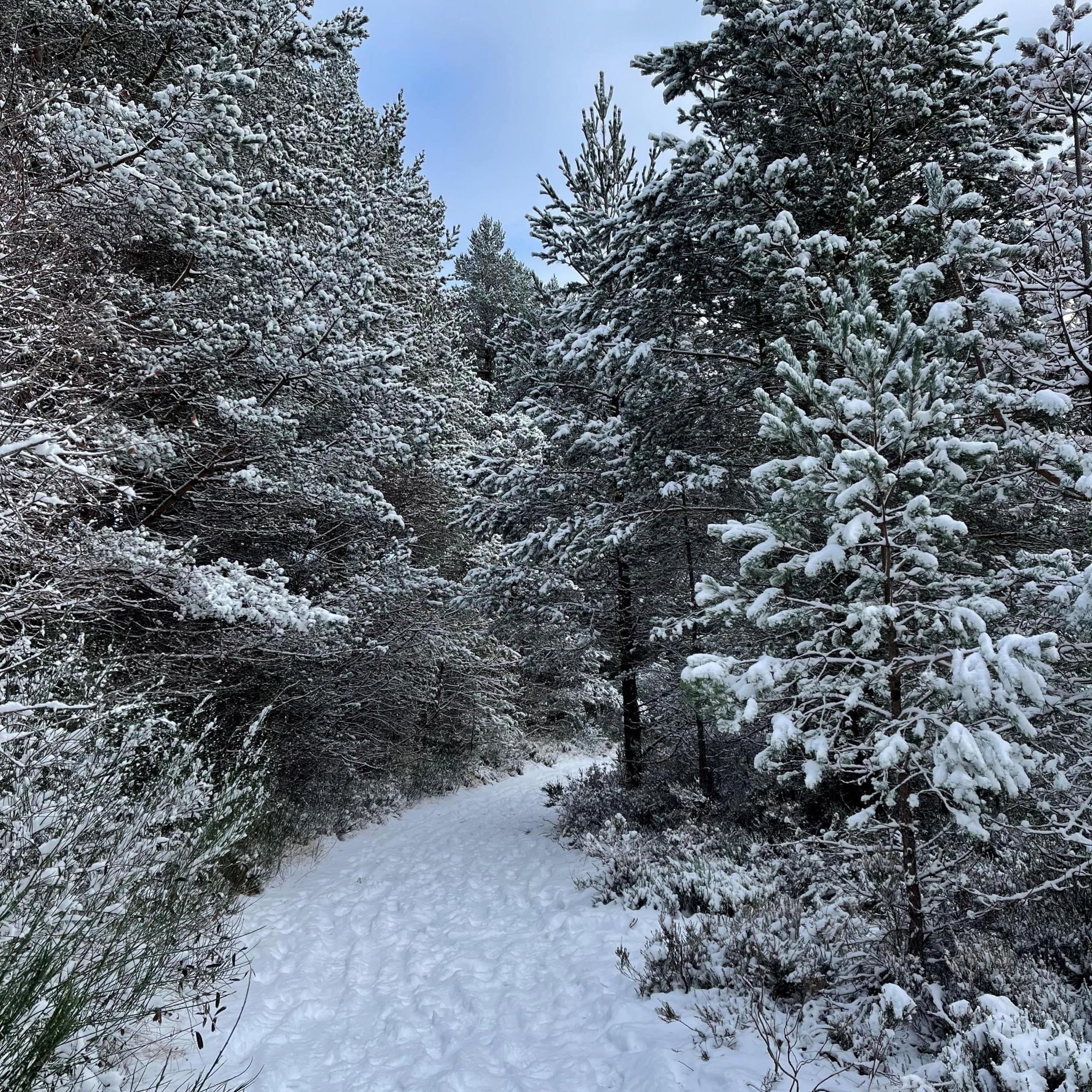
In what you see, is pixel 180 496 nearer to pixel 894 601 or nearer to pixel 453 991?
pixel 453 991

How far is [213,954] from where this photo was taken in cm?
460

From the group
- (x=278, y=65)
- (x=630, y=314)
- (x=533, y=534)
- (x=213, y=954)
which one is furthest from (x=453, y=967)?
(x=278, y=65)

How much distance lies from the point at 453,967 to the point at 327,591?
19.1 feet

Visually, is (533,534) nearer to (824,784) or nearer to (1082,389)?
(824,784)

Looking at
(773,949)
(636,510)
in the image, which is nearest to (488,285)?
(636,510)

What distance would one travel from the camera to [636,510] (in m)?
8.66

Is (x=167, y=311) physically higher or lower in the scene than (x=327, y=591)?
higher

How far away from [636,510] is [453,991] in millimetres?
5932

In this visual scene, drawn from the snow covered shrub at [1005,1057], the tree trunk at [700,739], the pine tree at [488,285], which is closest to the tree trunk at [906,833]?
the snow covered shrub at [1005,1057]

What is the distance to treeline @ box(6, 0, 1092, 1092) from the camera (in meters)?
3.48

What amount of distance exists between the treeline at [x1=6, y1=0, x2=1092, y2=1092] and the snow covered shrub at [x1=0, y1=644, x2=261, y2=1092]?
0.04 m

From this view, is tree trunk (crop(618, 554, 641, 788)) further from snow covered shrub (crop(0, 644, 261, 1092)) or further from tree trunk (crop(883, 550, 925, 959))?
tree trunk (crop(883, 550, 925, 959))

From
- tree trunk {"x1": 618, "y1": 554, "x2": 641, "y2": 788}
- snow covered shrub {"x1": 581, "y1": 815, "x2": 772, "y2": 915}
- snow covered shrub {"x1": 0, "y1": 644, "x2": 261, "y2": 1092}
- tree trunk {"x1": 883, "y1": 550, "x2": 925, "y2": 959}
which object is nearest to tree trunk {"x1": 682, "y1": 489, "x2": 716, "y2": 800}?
tree trunk {"x1": 618, "y1": 554, "x2": 641, "y2": 788}

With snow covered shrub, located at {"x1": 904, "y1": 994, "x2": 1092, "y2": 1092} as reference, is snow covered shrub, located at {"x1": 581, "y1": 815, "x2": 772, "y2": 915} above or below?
below
